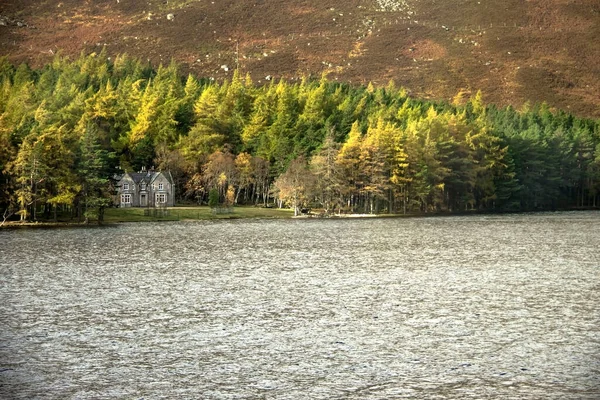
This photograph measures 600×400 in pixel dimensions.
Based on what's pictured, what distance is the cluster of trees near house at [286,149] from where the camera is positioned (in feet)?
352

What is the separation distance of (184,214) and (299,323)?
81.0 metres

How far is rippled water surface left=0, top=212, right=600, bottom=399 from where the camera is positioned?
73.4 feet

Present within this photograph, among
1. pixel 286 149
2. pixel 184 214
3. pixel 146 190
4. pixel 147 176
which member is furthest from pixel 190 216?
pixel 286 149

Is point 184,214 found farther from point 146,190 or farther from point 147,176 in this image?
point 147,176

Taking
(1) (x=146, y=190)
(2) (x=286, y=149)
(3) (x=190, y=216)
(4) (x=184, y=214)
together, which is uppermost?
(2) (x=286, y=149)

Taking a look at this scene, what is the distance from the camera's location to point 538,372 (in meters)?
23.5

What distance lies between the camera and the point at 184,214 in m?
110

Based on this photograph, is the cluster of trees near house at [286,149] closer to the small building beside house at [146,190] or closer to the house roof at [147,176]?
the house roof at [147,176]

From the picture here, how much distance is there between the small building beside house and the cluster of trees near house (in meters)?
3.76

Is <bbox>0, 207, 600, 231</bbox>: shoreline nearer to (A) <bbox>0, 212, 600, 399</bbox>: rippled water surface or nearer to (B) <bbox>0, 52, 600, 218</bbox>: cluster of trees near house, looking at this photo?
(B) <bbox>0, 52, 600, 218</bbox>: cluster of trees near house

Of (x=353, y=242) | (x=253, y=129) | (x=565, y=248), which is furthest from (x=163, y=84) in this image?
(x=565, y=248)

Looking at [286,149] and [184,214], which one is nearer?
[184,214]

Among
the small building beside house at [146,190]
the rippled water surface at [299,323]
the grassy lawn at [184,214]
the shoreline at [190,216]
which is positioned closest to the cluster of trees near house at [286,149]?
the shoreline at [190,216]

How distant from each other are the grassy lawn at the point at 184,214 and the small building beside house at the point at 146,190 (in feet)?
15.2
